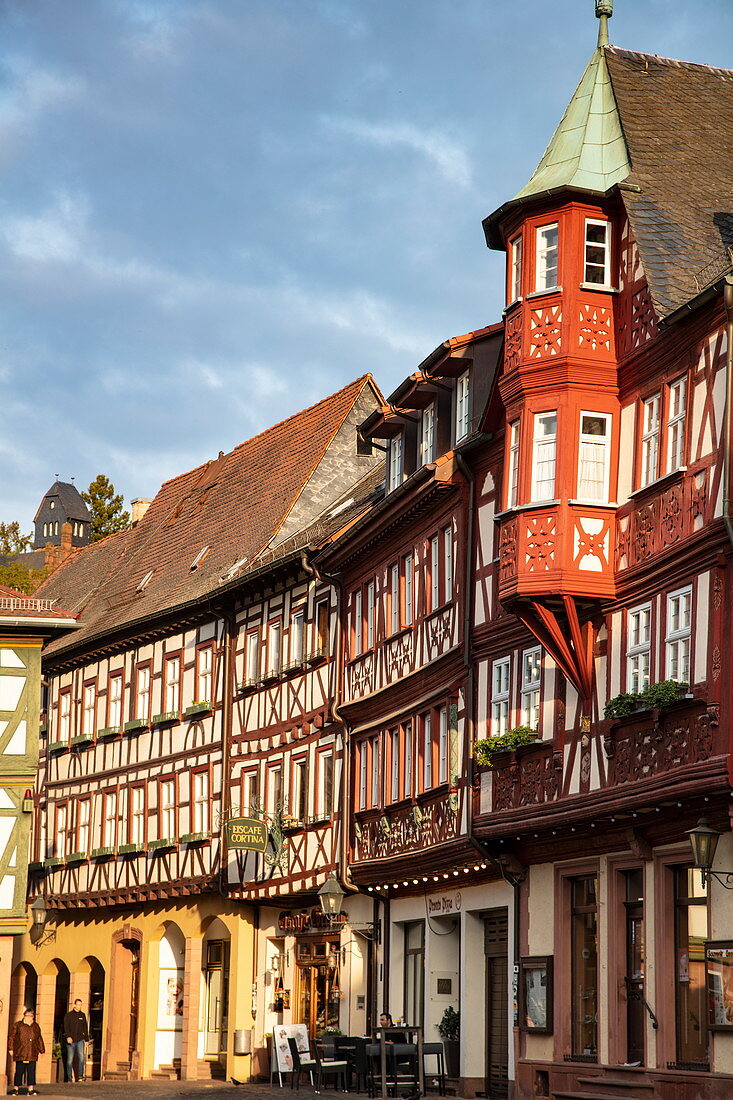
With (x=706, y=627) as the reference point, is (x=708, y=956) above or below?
below

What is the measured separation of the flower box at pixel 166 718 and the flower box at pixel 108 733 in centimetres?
194

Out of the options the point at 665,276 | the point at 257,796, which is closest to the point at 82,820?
the point at 257,796

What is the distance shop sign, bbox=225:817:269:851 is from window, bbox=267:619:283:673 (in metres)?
3.88

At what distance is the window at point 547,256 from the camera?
24.7 meters

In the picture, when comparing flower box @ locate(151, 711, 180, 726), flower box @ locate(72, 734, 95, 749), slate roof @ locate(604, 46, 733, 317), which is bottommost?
flower box @ locate(72, 734, 95, 749)

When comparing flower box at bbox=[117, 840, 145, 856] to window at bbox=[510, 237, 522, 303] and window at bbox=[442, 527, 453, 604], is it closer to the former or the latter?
window at bbox=[442, 527, 453, 604]

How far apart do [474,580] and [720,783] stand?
9072 mm

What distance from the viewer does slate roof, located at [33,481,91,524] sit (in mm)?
153625

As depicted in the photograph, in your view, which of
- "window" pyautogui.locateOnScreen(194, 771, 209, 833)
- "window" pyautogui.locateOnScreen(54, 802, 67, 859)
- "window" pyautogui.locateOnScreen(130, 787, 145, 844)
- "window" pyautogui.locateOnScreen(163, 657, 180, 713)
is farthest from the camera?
"window" pyautogui.locateOnScreen(54, 802, 67, 859)

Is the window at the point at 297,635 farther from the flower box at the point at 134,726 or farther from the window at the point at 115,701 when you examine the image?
the window at the point at 115,701

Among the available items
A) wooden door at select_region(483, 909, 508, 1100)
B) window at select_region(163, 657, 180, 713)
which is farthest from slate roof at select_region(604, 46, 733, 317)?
window at select_region(163, 657, 180, 713)

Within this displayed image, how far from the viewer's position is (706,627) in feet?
68.2

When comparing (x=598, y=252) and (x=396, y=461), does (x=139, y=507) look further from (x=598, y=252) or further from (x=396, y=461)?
(x=598, y=252)

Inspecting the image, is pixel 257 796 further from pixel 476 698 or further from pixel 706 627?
pixel 706 627
